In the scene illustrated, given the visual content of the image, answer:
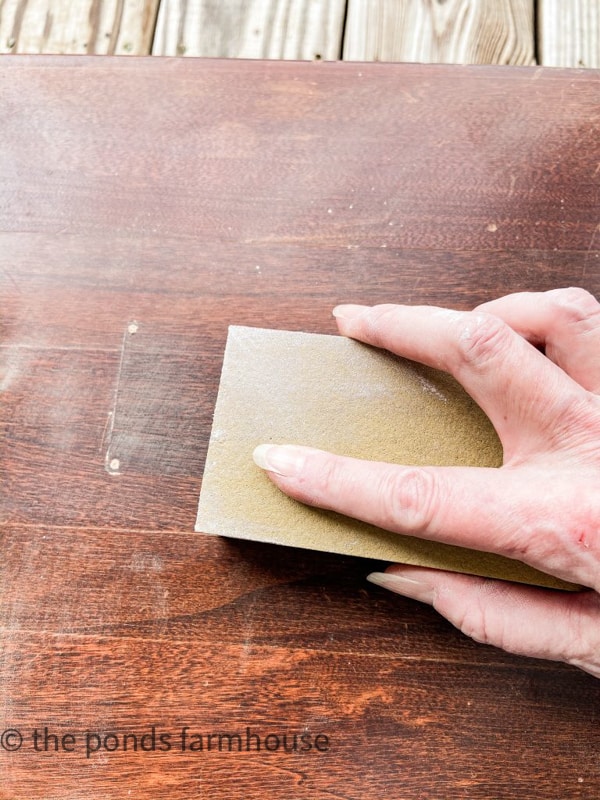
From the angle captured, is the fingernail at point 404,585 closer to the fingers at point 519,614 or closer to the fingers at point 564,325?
the fingers at point 519,614

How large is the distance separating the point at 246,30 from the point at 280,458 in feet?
2.90

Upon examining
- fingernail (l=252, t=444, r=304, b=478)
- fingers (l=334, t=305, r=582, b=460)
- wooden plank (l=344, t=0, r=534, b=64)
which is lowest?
fingernail (l=252, t=444, r=304, b=478)

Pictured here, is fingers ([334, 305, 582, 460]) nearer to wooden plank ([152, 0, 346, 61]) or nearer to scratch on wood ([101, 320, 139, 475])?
scratch on wood ([101, 320, 139, 475])

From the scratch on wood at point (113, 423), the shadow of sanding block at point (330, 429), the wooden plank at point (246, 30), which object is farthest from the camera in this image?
the wooden plank at point (246, 30)

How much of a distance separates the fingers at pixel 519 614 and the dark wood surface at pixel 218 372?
0.09 meters

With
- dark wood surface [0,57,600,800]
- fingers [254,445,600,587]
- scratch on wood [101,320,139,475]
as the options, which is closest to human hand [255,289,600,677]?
fingers [254,445,600,587]

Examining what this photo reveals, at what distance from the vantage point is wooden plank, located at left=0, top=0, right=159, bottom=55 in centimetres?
116

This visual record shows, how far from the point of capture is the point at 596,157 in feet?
3.24

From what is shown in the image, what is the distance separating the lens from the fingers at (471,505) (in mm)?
688

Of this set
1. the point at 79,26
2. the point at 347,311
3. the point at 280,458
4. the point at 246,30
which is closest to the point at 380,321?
the point at 347,311

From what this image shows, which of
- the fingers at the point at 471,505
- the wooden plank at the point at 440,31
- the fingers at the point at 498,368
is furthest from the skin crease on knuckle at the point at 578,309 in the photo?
the wooden plank at the point at 440,31

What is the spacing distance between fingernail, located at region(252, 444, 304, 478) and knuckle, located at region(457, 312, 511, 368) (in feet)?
0.81

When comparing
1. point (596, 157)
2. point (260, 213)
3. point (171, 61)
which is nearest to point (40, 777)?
point (260, 213)

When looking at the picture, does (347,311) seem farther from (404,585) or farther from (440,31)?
(440,31)
